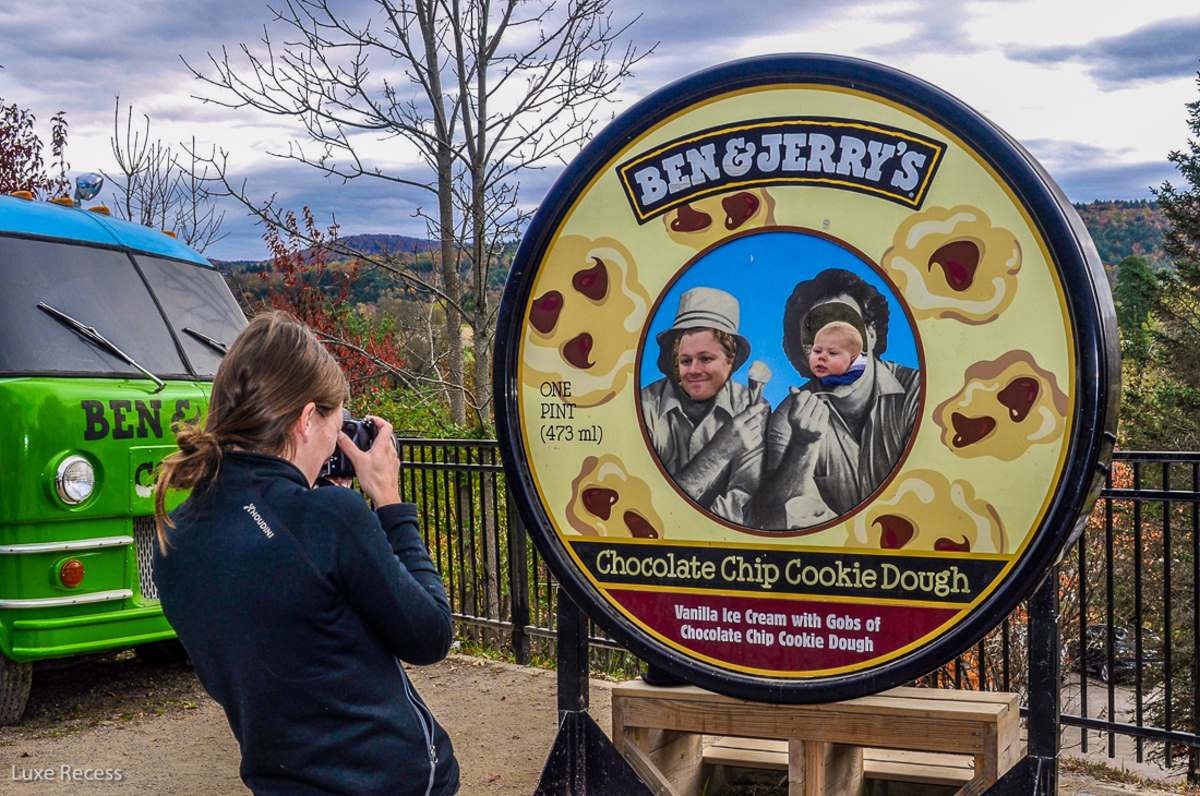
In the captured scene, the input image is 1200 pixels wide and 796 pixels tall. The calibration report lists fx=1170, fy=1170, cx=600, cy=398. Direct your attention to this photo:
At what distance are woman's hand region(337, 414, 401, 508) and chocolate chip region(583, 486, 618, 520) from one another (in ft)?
3.56

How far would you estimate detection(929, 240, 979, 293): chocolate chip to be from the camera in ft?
10.3

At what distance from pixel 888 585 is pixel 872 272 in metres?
0.87

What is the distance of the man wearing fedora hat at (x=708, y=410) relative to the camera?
3.44m

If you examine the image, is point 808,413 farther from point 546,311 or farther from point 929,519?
point 546,311

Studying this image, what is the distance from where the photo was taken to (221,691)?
94.3 inches

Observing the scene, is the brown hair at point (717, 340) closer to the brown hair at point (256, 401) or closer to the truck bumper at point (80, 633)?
the brown hair at point (256, 401)

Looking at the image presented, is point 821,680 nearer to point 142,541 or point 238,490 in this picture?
point 238,490

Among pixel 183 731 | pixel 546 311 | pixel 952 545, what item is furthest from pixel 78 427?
pixel 952 545

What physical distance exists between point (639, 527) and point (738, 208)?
3.33 ft

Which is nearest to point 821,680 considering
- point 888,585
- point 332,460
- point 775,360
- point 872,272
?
point 888,585

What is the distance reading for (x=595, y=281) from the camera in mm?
3658

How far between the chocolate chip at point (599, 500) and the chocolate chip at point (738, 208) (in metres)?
0.90

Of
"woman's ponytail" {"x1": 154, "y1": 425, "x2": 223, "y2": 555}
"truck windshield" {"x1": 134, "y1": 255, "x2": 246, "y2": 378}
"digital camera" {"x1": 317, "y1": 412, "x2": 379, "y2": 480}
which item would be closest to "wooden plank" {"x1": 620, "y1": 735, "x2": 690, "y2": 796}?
"digital camera" {"x1": 317, "y1": 412, "x2": 379, "y2": 480}

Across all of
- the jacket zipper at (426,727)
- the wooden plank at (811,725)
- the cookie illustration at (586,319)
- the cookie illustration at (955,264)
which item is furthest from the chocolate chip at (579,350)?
the jacket zipper at (426,727)
